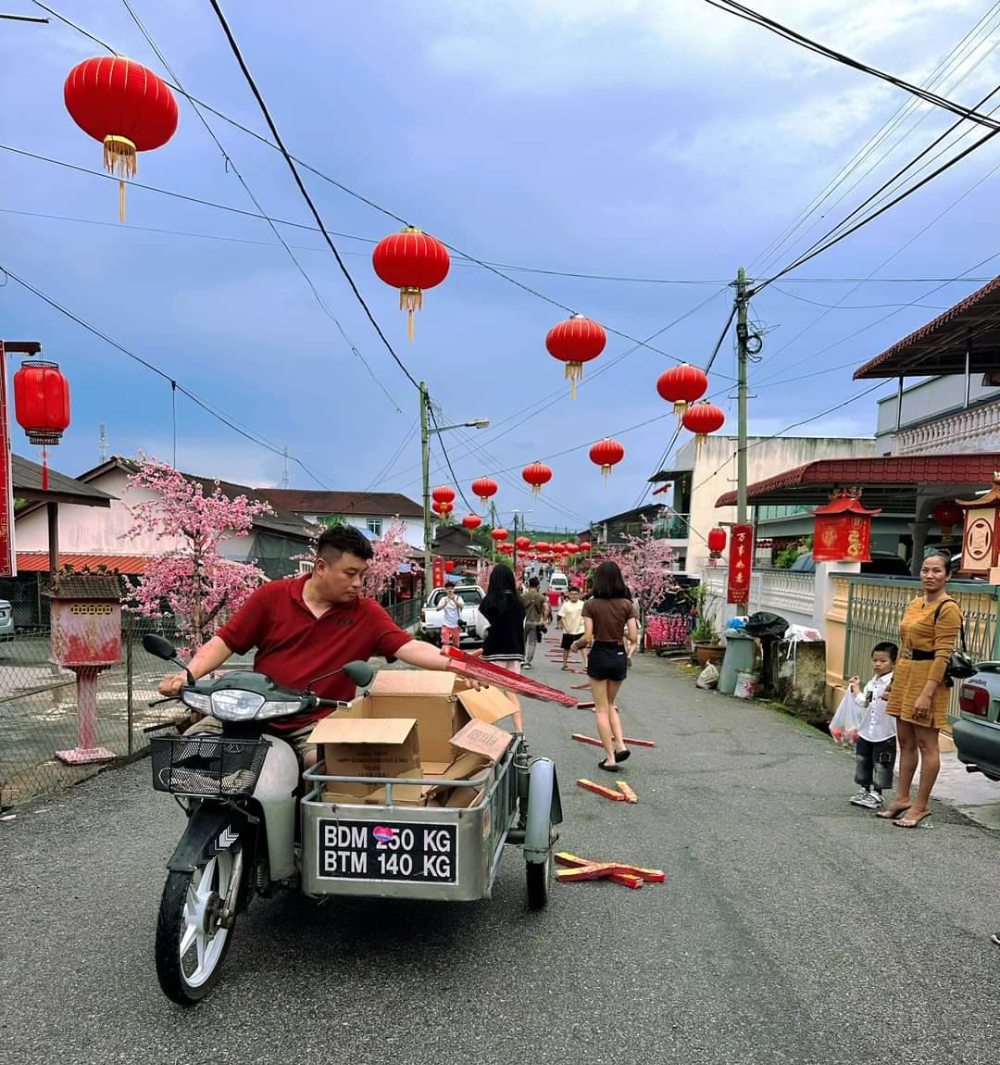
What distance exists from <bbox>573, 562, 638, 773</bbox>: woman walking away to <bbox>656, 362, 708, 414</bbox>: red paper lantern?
4.90 metres

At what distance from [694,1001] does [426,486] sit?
86.5 feet

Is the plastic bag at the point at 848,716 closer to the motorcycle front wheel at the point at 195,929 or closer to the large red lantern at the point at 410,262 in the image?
the large red lantern at the point at 410,262

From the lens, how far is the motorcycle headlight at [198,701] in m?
3.08

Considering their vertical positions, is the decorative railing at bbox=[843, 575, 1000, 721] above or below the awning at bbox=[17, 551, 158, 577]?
above

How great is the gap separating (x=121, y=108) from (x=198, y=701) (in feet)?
12.8

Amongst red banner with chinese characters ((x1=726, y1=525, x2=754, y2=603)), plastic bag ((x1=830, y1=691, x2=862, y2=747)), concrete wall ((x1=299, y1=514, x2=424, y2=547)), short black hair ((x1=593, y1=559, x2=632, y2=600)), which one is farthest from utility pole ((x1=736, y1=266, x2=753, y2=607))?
concrete wall ((x1=299, y1=514, x2=424, y2=547))

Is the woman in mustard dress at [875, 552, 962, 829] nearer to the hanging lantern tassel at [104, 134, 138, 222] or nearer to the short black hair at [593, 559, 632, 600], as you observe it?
the short black hair at [593, 559, 632, 600]

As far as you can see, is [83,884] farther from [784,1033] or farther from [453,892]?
[784,1033]

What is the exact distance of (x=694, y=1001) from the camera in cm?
304

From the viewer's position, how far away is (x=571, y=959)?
338cm

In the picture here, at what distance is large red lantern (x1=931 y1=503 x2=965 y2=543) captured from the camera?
15506 millimetres

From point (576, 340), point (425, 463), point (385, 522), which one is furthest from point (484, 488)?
point (385, 522)

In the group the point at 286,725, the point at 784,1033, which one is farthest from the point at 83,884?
the point at 784,1033

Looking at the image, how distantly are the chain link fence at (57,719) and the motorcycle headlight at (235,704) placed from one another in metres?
1.22
